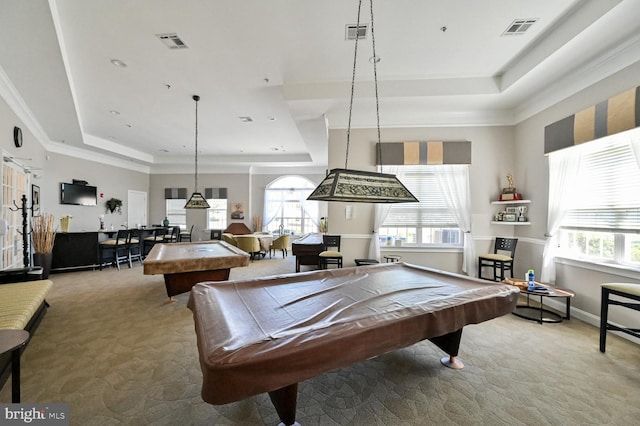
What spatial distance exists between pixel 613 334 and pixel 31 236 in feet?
29.4

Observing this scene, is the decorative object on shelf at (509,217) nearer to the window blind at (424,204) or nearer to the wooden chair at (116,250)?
the window blind at (424,204)

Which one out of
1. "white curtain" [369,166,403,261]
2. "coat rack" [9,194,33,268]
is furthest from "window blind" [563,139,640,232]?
"coat rack" [9,194,33,268]

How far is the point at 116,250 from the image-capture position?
6246 mm

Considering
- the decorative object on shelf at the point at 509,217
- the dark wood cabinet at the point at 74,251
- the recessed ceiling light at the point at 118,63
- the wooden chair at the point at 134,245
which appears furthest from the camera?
the wooden chair at the point at 134,245

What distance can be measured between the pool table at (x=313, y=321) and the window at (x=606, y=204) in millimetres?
2142

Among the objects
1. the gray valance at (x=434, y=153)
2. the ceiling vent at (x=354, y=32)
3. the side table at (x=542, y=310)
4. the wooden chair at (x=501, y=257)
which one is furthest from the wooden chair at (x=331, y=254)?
the ceiling vent at (x=354, y=32)

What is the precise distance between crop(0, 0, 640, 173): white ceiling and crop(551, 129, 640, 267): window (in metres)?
0.94

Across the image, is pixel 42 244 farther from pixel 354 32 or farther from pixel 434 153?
pixel 434 153

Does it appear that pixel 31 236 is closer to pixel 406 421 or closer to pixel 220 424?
pixel 220 424

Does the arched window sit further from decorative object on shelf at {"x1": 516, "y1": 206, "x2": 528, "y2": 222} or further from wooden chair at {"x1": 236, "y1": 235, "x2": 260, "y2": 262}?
decorative object on shelf at {"x1": 516, "y1": 206, "x2": 528, "y2": 222}

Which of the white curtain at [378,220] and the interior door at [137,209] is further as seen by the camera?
the interior door at [137,209]

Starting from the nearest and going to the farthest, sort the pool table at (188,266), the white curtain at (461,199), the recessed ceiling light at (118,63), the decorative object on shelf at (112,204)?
the pool table at (188,266) < the recessed ceiling light at (118,63) < the white curtain at (461,199) < the decorative object on shelf at (112,204)

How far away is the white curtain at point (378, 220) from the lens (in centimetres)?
479

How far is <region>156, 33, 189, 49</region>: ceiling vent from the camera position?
9.92 ft
